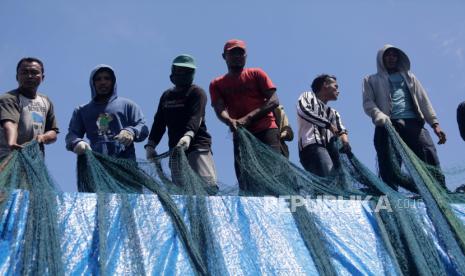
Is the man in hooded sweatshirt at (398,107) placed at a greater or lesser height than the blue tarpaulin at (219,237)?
greater

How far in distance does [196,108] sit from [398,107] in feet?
6.96

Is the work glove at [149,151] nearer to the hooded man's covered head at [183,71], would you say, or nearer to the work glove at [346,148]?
the hooded man's covered head at [183,71]

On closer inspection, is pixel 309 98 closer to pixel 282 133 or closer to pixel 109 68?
pixel 282 133

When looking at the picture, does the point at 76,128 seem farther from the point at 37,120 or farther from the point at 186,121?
the point at 186,121

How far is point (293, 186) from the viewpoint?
16.2ft

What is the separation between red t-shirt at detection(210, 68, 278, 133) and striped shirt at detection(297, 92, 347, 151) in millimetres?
310

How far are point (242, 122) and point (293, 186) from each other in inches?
31.4

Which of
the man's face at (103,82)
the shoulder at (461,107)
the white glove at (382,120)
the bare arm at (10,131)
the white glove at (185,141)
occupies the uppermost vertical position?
the man's face at (103,82)

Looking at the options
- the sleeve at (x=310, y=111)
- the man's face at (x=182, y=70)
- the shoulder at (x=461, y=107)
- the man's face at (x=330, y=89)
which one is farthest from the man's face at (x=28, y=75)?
the shoulder at (x=461, y=107)

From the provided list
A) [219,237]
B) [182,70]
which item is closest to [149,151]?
[182,70]

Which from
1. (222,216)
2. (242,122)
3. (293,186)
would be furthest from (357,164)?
(222,216)

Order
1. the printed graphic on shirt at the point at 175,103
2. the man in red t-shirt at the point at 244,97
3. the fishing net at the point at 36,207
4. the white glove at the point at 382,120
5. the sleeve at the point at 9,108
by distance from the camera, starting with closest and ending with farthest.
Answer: the fishing net at the point at 36,207 → the sleeve at the point at 9,108 → the printed graphic on shirt at the point at 175,103 → the man in red t-shirt at the point at 244,97 → the white glove at the point at 382,120

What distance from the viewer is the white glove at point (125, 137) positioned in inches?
192

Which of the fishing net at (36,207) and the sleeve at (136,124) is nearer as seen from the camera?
the fishing net at (36,207)
